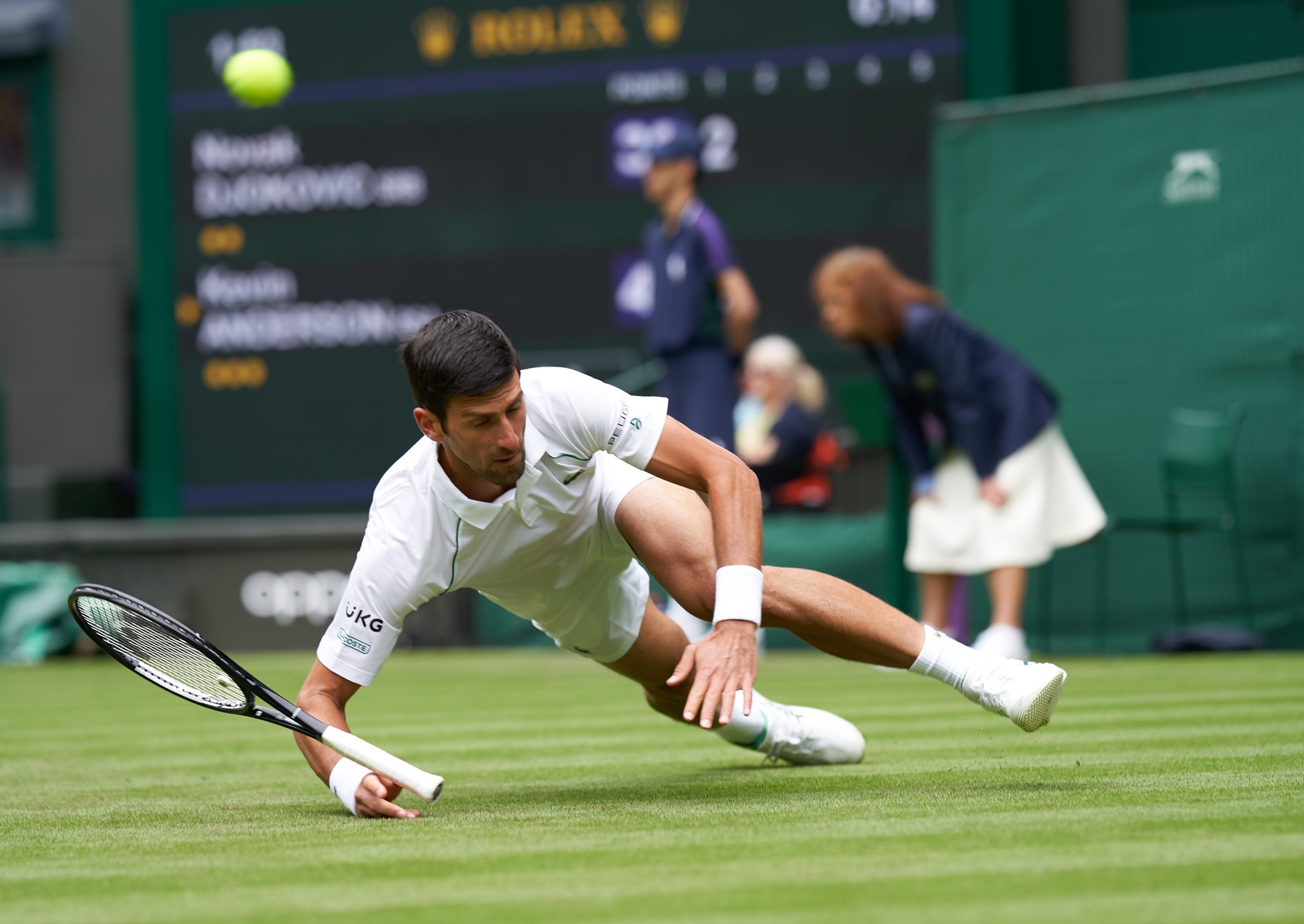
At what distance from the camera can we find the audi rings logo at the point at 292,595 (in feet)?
38.6


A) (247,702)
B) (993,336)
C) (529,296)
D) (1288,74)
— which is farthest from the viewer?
(529,296)

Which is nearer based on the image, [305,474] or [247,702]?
[247,702]

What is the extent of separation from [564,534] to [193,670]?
0.93 metres

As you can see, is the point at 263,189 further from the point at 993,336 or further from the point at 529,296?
the point at 993,336

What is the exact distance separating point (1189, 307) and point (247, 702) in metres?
6.80

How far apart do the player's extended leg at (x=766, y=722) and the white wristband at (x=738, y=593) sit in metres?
0.73

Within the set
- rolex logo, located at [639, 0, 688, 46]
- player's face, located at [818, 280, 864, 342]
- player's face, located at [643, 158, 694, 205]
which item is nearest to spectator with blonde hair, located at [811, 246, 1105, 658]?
player's face, located at [818, 280, 864, 342]

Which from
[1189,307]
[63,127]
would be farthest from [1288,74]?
[63,127]

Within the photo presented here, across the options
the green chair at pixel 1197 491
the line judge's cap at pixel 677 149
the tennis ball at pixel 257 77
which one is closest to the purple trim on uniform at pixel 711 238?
Result: the line judge's cap at pixel 677 149

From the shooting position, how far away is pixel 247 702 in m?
3.74

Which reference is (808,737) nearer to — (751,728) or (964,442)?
(751,728)

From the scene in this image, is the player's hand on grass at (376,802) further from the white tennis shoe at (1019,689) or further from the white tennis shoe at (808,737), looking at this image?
the white tennis shoe at (1019,689)

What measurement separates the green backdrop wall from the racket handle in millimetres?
6371

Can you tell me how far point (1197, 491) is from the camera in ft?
29.3
